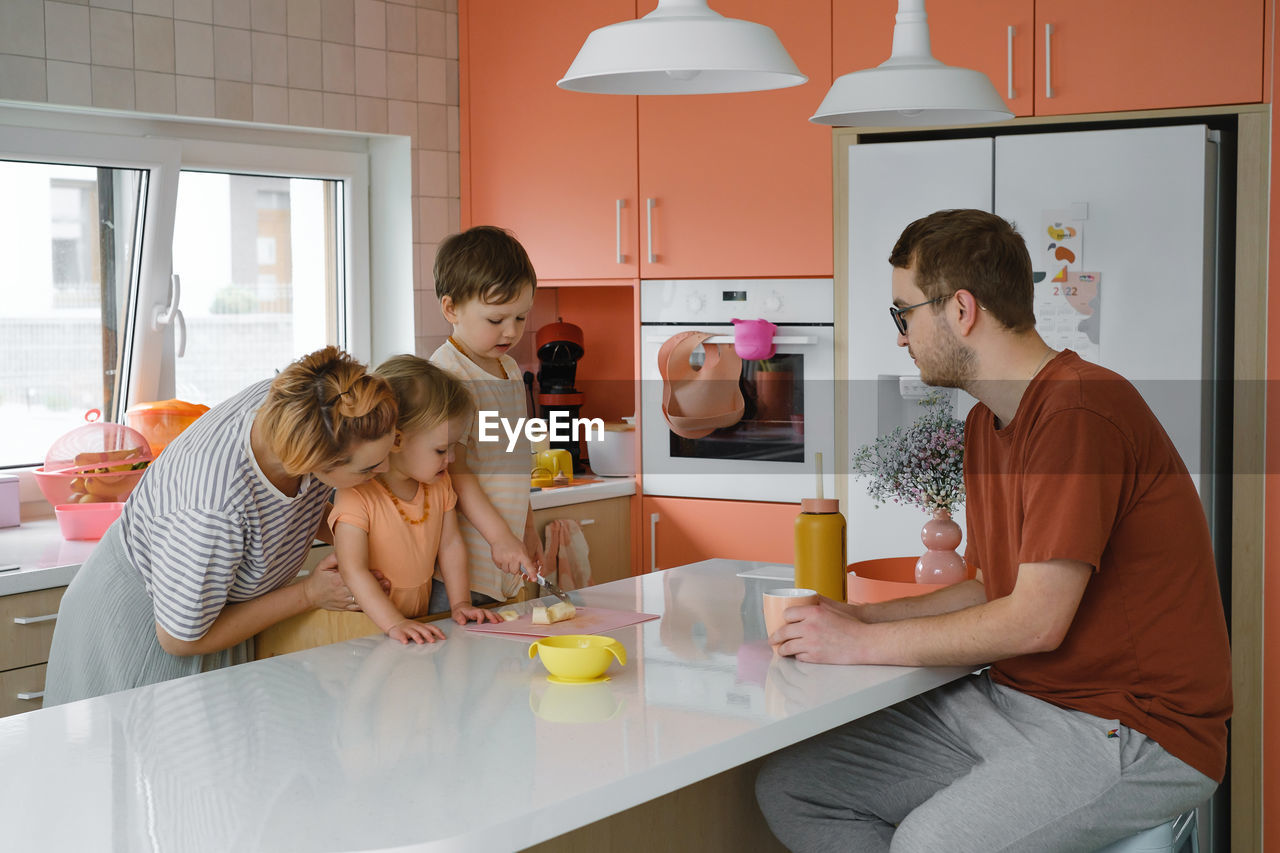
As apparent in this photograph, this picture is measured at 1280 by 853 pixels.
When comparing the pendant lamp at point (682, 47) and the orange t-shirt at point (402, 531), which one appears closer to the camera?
the pendant lamp at point (682, 47)

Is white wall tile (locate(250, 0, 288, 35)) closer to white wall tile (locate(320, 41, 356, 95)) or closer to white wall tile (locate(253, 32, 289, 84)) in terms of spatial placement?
white wall tile (locate(253, 32, 289, 84))

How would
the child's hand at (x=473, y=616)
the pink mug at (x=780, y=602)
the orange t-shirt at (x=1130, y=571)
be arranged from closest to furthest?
the orange t-shirt at (x=1130, y=571) → the pink mug at (x=780, y=602) → the child's hand at (x=473, y=616)

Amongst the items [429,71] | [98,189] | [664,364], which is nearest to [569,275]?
[664,364]

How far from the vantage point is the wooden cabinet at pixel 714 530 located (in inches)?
134

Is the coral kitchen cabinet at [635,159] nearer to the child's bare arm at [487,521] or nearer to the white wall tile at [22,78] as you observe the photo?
the white wall tile at [22,78]

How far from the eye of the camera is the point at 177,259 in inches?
136

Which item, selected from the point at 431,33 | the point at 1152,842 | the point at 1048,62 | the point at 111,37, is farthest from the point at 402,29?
the point at 1152,842

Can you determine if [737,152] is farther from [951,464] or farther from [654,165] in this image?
[951,464]

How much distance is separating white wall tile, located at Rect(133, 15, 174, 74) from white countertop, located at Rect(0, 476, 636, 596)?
1.16 meters

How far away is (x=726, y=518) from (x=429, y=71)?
5.30 feet

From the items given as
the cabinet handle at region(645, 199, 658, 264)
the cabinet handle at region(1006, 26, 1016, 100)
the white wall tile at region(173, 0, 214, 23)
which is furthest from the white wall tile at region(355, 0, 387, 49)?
the cabinet handle at region(1006, 26, 1016, 100)

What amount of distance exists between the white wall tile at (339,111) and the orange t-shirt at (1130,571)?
8.01 feet

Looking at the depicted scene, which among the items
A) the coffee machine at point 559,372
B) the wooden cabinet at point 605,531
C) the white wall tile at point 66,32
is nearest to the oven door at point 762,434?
the wooden cabinet at point 605,531

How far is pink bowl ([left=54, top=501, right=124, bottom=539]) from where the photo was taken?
2.81 m
